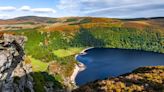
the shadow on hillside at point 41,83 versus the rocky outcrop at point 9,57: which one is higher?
the rocky outcrop at point 9,57

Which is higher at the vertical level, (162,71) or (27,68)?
(162,71)

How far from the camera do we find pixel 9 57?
47.5 m

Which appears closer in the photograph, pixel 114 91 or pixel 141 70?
pixel 114 91

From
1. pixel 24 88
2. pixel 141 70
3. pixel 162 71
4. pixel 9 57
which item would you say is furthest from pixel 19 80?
pixel 162 71

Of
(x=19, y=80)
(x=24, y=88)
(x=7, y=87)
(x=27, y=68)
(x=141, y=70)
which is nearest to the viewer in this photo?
(x=141, y=70)

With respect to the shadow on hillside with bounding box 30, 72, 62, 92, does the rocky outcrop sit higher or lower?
higher

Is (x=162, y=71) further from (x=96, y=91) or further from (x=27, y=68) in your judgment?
(x=27, y=68)

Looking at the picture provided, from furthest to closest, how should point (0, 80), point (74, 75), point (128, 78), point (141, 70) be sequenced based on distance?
point (74, 75) → point (0, 80) → point (141, 70) → point (128, 78)

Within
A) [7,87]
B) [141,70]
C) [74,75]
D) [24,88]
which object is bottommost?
[74,75]

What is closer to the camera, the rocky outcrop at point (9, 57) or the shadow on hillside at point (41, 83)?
the rocky outcrop at point (9, 57)

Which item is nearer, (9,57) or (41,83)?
(9,57)

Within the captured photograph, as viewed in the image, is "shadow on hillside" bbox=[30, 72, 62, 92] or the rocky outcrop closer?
the rocky outcrop

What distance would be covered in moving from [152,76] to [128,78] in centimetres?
283

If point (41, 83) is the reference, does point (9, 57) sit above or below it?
above
